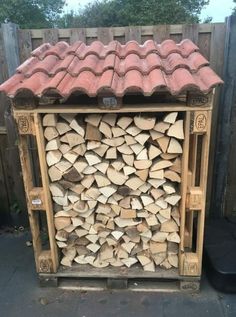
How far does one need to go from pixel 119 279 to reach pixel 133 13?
13.1m

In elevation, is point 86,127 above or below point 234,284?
above

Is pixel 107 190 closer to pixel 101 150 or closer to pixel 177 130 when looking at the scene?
pixel 101 150

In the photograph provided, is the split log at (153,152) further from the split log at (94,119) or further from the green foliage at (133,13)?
the green foliage at (133,13)

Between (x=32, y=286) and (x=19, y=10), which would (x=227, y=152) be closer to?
(x=32, y=286)

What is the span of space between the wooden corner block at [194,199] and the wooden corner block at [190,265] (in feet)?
1.37

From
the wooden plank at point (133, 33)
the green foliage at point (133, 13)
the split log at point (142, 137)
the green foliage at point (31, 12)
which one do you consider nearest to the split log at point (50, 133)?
the split log at point (142, 137)

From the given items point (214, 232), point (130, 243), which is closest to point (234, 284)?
point (214, 232)

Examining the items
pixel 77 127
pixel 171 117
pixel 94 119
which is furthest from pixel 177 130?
pixel 77 127

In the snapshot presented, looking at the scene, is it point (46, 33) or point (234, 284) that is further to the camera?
point (46, 33)

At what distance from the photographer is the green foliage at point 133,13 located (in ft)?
41.6

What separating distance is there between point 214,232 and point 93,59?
5.82 ft

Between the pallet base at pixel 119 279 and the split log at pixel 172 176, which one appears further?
the pallet base at pixel 119 279

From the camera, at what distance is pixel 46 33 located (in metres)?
2.59

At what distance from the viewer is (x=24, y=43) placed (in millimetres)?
2656
